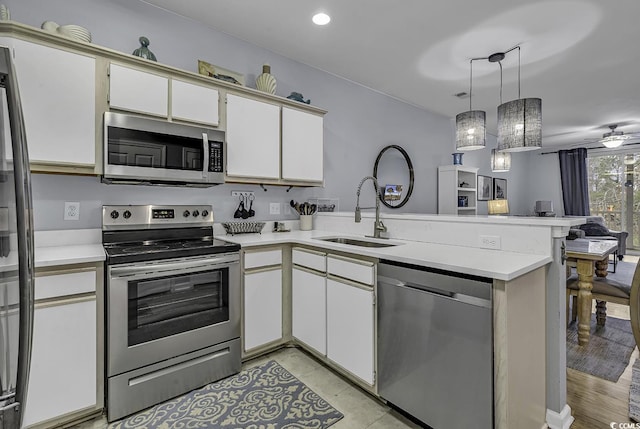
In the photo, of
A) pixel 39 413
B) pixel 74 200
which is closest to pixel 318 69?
pixel 74 200

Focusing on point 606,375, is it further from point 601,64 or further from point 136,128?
point 136,128

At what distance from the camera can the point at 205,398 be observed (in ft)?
6.32

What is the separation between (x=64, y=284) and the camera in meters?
1.61

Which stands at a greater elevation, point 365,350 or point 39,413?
point 365,350

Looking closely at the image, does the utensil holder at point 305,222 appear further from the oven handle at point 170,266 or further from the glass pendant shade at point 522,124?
the glass pendant shade at point 522,124

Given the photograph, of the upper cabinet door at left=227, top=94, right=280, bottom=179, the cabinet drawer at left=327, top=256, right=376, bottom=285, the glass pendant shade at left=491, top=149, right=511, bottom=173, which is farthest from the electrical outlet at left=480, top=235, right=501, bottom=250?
the glass pendant shade at left=491, top=149, right=511, bottom=173

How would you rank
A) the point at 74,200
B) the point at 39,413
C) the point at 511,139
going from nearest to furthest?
the point at 39,413
the point at 74,200
the point at 511,139

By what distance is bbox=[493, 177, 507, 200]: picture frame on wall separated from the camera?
6825mm

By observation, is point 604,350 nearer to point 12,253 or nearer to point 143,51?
point 12,253

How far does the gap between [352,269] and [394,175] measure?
274 cm

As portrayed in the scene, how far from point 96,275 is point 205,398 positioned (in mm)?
971

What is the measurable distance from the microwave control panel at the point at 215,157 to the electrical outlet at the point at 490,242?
1.85 m

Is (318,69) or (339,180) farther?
(339,180)

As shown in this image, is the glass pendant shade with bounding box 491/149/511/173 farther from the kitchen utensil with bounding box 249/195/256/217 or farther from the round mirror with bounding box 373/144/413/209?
the kitchen utensil with bounding box 249/195/256/217
